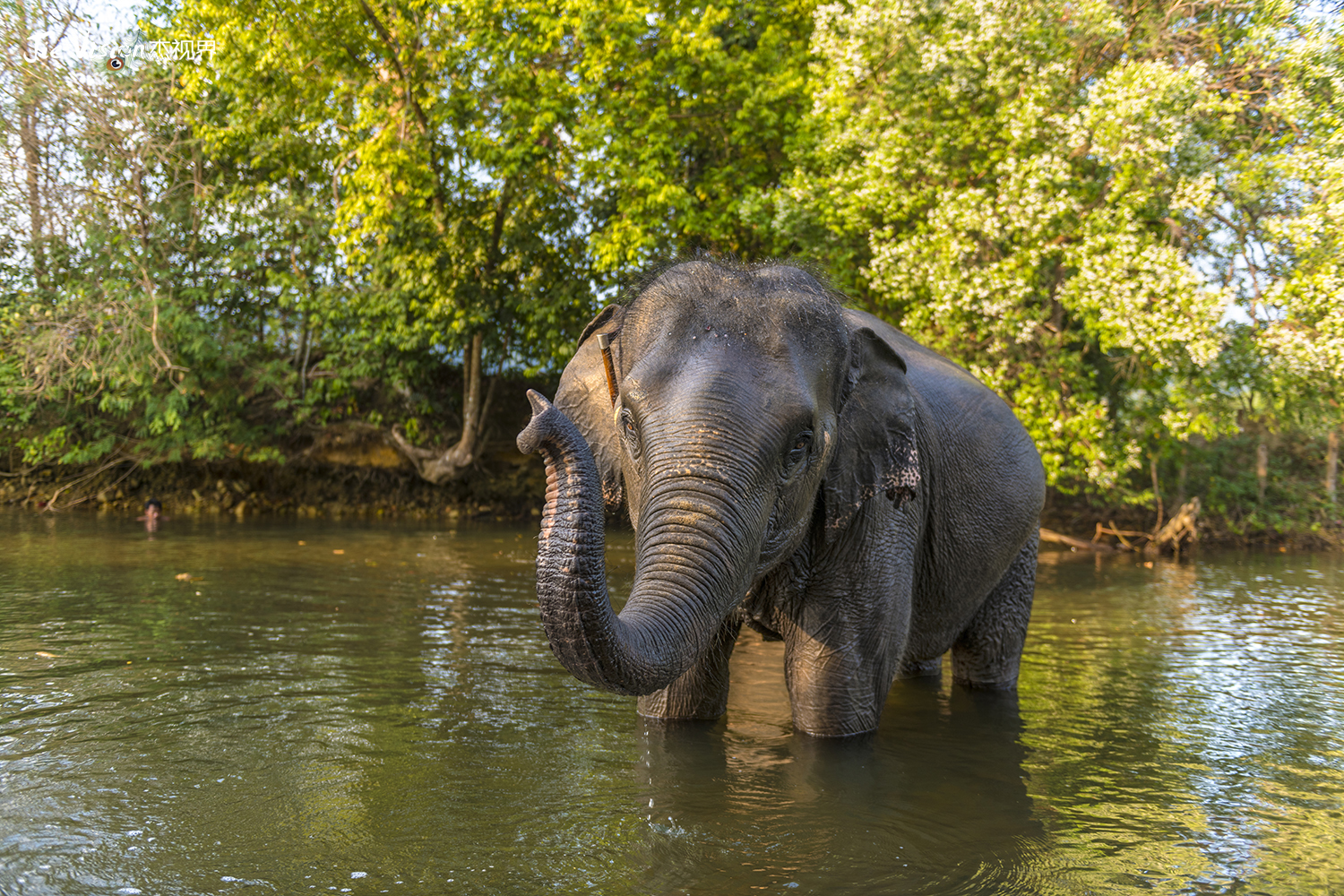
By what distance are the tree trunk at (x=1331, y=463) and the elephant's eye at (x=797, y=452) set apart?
19.2 m

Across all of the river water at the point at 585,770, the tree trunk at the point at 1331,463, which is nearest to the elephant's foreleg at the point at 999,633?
the river water at the point at 585,770

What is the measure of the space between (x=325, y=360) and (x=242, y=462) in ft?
12.8

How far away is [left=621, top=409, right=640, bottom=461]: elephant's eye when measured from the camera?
4250 millimetres

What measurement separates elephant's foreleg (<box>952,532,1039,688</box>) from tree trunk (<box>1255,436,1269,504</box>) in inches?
618

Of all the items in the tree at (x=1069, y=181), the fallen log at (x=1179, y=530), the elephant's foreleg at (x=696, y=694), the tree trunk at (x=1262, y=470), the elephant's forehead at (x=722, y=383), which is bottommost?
the elephant's foreleg at (x=696, y=694)

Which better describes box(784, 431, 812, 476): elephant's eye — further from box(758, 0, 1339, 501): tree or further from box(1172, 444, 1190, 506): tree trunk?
box(1172, 444, 1190, 506): tree trunk

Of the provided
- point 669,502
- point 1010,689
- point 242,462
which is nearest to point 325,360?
point 242,462

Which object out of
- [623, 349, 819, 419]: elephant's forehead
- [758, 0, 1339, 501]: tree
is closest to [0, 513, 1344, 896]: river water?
[623, 349, 819, 419]: elephant's forehead

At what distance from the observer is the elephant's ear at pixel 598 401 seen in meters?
4.89

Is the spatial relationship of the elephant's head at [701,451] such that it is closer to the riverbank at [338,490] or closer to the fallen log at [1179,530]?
the fallen log at [1179,530]

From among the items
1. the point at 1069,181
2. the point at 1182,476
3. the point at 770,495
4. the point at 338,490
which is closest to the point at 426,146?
the point at 338,490

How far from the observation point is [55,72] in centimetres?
1622

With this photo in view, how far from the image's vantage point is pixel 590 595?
3.25 meters

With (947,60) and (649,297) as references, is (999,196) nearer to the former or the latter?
(947,60)
